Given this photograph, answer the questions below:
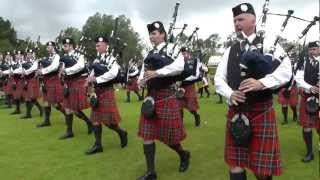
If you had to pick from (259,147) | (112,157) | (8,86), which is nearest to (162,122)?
(112,157)

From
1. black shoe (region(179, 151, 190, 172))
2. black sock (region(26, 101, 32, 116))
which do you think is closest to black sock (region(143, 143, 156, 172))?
black shoe (region(179, 151, 190, 172))

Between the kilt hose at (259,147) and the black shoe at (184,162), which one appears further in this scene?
the black shoe at (184,162)

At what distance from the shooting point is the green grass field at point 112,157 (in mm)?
6602

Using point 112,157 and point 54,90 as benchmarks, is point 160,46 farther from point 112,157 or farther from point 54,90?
point 54,90

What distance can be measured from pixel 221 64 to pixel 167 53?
1.48m

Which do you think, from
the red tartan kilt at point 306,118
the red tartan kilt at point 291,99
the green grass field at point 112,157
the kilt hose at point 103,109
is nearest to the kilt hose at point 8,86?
the green grass field at point 112,157

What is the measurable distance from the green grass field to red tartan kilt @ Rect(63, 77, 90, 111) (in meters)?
0.59

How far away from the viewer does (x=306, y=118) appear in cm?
709

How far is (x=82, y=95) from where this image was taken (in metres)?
9.50

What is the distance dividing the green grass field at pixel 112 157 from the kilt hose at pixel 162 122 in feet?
1.75

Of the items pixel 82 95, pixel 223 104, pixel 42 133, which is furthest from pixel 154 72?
pixel 223 104

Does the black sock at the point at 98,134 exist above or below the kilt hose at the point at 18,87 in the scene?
below

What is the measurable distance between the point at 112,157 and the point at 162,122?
1.69 m

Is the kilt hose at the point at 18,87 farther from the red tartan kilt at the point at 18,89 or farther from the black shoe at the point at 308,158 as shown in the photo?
the black shoe at the point at 308,158
